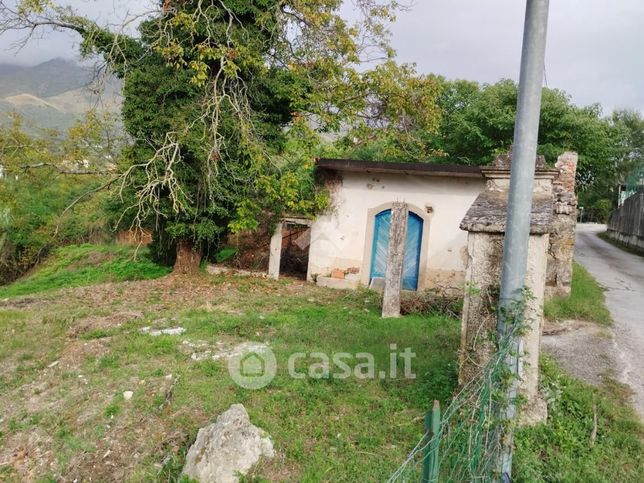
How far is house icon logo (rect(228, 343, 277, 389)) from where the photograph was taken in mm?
5148

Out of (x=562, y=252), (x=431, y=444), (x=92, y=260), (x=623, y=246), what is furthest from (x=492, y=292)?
(x=623, y=246)

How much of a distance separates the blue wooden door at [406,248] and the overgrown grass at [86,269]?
257 inches

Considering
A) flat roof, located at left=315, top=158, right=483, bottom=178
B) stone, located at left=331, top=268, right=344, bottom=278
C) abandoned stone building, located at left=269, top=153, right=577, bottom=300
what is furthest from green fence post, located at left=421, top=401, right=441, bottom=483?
stone, located at left=331, top=268, right=344, bottom=278

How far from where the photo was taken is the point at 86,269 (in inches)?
658

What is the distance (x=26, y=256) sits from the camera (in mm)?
20016

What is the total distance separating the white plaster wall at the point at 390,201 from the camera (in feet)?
37.9

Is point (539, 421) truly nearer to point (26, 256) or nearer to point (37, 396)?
point (37, 396)

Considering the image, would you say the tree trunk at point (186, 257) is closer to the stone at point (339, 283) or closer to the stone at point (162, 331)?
the stone at point (339, 283)

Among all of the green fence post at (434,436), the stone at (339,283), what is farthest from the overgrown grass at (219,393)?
the stone at (339,283)

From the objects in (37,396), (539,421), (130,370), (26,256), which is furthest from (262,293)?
(26,256)

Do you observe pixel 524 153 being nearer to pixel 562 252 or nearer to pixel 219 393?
pixel 219 393

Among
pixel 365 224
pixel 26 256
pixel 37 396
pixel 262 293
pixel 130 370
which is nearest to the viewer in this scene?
pixel 37 396

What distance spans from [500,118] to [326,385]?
19348 millimetres

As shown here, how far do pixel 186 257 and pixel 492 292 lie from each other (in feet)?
31.8
